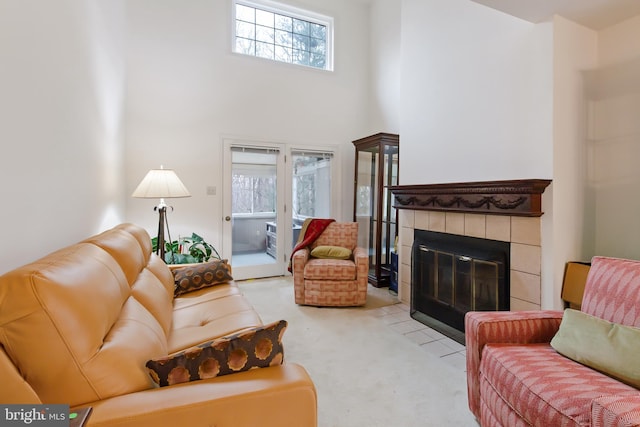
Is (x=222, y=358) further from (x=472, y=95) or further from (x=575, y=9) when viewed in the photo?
(x=575, y=9)

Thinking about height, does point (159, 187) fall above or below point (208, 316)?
above

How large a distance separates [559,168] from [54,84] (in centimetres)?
300

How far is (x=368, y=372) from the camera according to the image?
6.83 ft

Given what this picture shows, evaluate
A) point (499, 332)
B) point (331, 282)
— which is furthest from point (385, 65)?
point (499, 332)

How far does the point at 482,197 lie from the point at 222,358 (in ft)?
7.06

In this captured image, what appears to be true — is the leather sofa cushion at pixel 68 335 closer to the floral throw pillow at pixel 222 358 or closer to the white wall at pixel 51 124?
the floral throw pillow at pixel 222 358

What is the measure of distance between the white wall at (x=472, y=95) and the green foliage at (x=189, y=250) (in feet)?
8.04

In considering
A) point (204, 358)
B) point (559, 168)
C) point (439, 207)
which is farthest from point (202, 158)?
point (559, 168)

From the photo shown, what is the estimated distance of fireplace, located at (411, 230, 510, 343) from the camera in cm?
237

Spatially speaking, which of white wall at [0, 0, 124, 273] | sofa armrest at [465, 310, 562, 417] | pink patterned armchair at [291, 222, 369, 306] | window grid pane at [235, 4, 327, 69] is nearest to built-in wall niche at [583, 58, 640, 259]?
sofa armrest at [465, 310, 562, 417]

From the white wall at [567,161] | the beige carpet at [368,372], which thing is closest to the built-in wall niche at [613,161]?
the white wall at [567,161]

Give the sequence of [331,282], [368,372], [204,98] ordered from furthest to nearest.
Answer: [204,98] < [331,282] < [368,372]

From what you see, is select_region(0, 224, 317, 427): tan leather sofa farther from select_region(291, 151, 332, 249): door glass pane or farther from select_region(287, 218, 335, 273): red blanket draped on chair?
select_region(291, 151, 332, 249): door glass pane

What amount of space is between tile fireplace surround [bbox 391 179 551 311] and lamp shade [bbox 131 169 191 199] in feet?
7.36
